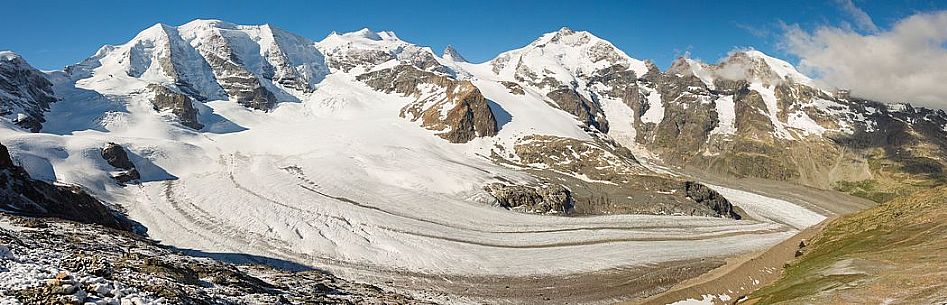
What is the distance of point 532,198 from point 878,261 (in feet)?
259

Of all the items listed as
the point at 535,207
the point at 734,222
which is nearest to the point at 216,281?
the point at 535,207

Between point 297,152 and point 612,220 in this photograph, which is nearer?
point 612,220

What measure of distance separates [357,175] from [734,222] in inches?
3418

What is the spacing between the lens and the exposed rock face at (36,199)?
4681cm

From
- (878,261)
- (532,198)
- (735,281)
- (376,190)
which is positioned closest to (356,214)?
(376,190)

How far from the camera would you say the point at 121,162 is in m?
110

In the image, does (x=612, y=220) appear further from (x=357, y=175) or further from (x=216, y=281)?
(x=216, y=281)

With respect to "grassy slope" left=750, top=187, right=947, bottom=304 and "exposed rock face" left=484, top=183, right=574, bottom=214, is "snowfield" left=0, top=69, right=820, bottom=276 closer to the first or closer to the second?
"exposed rock face" left=484, top=183, right=574, bottom=214

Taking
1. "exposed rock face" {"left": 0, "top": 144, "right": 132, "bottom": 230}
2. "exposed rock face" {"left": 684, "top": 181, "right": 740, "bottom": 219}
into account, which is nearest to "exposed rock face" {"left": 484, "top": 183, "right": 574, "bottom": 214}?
"exposed rock face" {"left": 684, "top": 181, "right": 740, "bottom": 219}

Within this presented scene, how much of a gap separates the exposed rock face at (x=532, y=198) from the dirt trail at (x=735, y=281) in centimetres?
5208

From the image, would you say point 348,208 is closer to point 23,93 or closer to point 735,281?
point 735,281

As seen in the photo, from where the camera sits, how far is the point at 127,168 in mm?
109562

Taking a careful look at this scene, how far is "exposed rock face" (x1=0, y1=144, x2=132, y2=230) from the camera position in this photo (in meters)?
46.8

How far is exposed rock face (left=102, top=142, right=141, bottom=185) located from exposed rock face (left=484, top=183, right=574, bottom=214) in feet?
240
